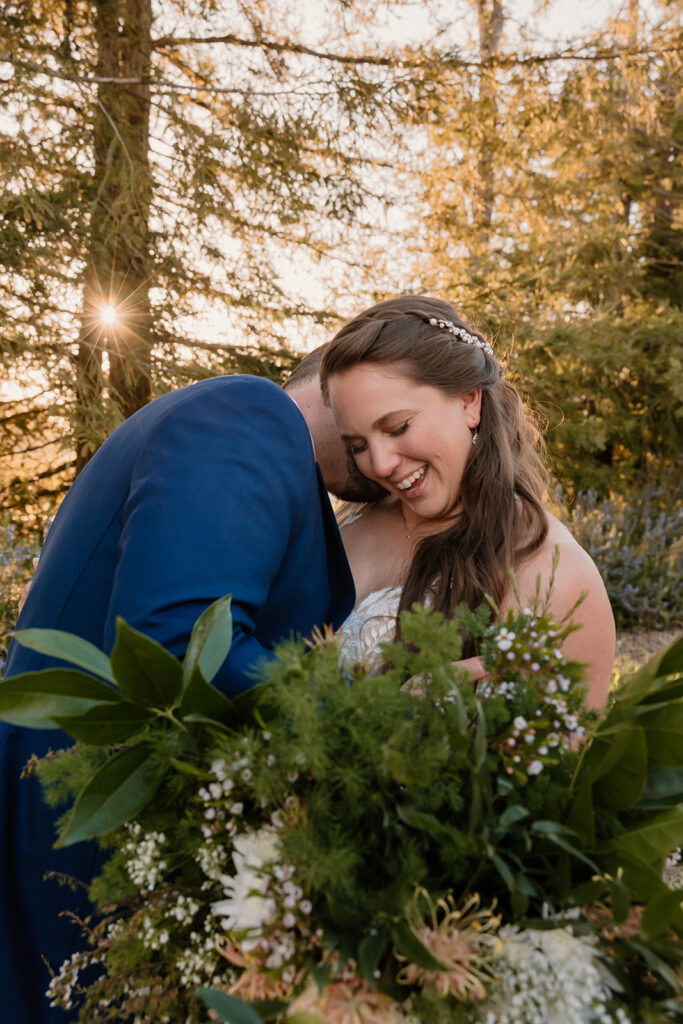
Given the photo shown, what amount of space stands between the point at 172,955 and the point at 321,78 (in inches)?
267

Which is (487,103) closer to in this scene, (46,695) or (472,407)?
(472,407)

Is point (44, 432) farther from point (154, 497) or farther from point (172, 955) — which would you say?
point (172, 955)

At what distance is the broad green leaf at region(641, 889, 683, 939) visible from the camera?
68cm

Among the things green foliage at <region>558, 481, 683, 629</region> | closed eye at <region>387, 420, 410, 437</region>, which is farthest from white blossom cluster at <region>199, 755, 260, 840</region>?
green foliage at <region>558, 481, 683, 629</region>

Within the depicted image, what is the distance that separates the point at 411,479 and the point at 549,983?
179 cm

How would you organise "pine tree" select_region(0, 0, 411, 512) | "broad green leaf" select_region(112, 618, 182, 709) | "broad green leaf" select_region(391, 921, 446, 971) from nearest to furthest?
"broad green leaf" select_region(391, 921, 446, 971)
"broad green leaf" select_region(112, 618, 182, 709)
"pine tree" select_region(0, 0, 411, 512)

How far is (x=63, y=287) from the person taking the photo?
6223 millimetres

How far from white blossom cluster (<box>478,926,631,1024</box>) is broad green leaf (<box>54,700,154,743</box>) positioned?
0.39m

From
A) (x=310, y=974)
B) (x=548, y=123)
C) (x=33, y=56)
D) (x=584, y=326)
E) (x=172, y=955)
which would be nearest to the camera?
(x=310, y=974)

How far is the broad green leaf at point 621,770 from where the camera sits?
2.43 ft

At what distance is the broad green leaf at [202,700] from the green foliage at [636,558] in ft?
24.6

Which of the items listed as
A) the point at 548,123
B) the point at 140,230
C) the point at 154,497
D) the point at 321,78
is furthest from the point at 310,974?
the point at 548,123

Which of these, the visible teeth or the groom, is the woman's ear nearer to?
the visible teeth

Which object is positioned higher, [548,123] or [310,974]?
[548,123]
